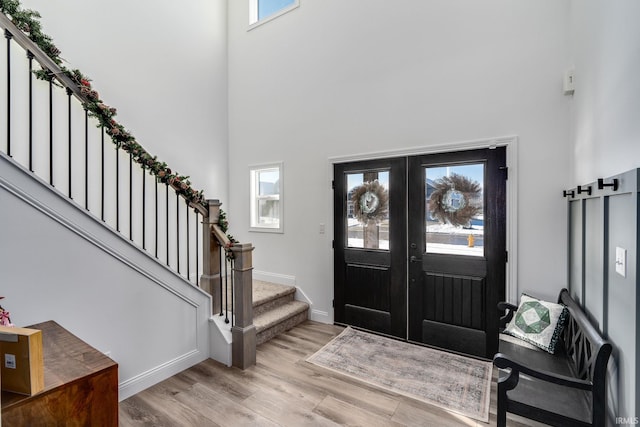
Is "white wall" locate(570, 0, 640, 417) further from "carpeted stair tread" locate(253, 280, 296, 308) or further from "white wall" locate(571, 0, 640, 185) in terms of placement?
"carpeted stair tread" locate(253, 280, 296, 308)

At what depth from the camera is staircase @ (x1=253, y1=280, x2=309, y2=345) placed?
3414 millimetres

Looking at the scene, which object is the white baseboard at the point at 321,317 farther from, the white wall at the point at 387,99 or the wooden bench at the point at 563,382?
the wooden bench at the point at 563,382

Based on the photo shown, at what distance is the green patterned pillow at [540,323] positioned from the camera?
227 cm

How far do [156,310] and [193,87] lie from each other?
3.37m

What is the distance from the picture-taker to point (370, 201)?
12.1 feet

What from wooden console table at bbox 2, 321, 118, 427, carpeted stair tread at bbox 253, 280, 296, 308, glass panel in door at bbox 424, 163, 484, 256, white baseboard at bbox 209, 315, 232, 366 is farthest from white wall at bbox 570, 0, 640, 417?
carpeted stair tread at bbox 253, 280, 296, 308

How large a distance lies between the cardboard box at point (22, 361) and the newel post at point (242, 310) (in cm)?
167

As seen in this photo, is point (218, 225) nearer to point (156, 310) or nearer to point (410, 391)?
point (156, 310)

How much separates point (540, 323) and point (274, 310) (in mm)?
2805

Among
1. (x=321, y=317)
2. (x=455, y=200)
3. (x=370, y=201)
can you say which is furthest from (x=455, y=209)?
(x=321, y=317)

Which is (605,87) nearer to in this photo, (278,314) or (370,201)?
(370,201)

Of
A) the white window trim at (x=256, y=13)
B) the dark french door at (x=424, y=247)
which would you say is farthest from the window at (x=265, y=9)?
the dark french door at (x=424, y=247)

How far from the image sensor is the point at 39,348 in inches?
45.6

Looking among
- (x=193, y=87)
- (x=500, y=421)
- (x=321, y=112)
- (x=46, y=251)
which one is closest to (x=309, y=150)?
(x=321, y=112)
